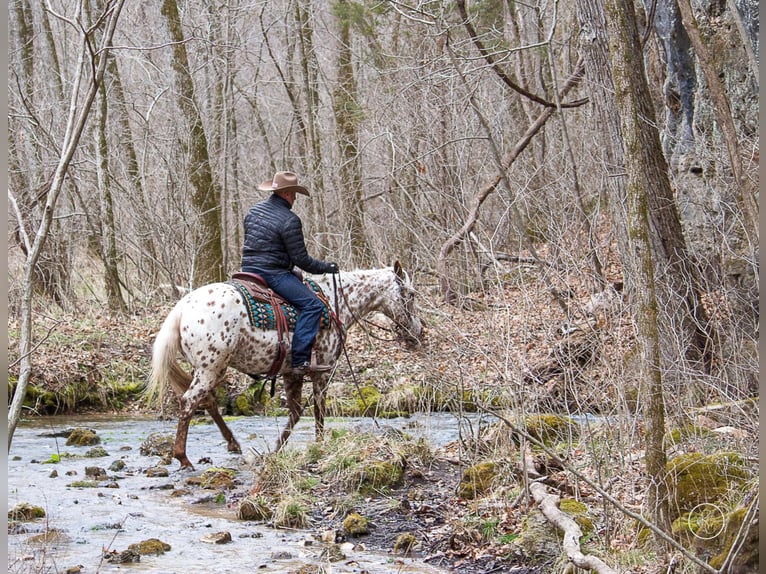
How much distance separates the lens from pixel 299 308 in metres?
9.22

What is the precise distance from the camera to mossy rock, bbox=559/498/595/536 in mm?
5923

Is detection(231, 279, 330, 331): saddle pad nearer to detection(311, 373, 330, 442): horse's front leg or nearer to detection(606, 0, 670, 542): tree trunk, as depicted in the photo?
detection(311, 373, 330, 442): horse's front leg

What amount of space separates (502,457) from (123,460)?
14.0 feet

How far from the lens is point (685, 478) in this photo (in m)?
5.47

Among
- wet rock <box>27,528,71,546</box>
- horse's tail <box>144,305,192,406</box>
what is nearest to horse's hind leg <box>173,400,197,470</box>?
horse's tail <box>144,305,192,406</box>

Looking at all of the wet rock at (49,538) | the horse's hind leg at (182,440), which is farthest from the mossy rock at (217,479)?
the wet rock at (49,538)

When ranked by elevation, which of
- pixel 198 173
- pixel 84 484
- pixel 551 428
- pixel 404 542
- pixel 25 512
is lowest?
pixel 404 542

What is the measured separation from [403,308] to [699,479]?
16.4 feet

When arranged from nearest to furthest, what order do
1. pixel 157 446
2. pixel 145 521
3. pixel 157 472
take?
pixel 145 521
pixel 157 472
pixel 157 446

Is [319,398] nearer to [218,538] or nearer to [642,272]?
[218,538]

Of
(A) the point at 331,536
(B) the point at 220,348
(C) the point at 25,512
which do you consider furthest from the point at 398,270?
(C) the point at 25,512

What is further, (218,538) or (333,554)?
(218,538)

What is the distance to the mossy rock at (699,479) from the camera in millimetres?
5422

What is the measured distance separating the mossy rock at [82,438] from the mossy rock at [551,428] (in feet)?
17.8
